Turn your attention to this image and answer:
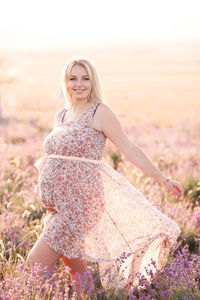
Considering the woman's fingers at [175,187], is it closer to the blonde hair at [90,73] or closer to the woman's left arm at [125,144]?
the woman's left arm at [125,144]

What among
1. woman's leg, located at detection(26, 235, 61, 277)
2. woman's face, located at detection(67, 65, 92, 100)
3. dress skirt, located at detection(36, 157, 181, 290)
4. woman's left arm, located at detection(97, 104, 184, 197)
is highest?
woman's face, located at detection(67, 65, 92, 100)

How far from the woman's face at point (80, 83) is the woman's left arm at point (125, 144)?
0.22 meters

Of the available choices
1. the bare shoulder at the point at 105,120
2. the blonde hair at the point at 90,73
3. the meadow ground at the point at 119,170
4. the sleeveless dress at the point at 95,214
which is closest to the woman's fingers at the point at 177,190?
the sleeveless dress at the point at 95,214

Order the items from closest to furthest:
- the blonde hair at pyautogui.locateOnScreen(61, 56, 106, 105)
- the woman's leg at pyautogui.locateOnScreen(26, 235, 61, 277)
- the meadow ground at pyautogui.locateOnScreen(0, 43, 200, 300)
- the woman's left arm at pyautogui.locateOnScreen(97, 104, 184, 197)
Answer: the meadow ground at pyautogui.locateOnScreen(0, 43, 200, 300) → the woman's leg at pyautogui.locateOnScreen(26, 235, 61, 277) → the woman's left arm at pyautogui.locateOnScreen(97, 104, 184, 197) → the blonde hair at pyautogui.locateOnScreen(61, 56, 106, 105)

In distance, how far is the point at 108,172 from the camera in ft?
11.3

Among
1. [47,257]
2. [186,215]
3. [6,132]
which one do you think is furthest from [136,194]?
[6,132]

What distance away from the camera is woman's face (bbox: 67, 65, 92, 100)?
351 centimetres

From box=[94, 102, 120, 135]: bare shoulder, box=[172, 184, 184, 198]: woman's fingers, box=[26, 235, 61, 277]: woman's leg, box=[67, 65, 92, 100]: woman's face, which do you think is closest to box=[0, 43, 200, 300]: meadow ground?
box=[26, 235, 61, 277]: woman's leg

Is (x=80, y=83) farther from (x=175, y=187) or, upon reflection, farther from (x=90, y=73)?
(x=175, y=187)

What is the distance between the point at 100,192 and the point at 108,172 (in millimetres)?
183

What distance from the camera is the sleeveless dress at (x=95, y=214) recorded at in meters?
3.32

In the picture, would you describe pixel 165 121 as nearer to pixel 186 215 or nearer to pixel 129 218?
pixel 186 215

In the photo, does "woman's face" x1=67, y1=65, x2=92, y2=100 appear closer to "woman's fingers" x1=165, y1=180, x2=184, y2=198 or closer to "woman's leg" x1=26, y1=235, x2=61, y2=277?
"woman's fingers" x1=165, y1=180, x2=184, y2=198

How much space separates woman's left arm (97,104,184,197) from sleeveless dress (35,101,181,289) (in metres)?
0.09
